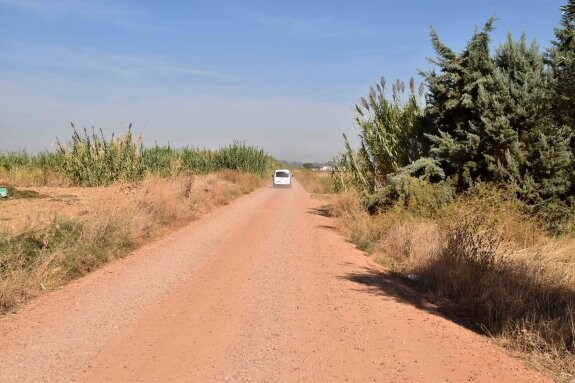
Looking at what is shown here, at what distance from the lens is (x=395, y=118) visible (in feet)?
52.2

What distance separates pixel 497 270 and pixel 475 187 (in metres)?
5.99

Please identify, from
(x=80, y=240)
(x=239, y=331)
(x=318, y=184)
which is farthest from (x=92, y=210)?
(x=318, y=184)

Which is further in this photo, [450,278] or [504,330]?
[450,278]

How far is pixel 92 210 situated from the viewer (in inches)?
480

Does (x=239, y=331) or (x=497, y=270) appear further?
(x=497, y=270)

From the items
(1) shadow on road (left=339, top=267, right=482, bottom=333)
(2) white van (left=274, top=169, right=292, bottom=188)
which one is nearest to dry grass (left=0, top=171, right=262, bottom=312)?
(1) shadow on road (left=339, top=267, right=482, bottom=333)

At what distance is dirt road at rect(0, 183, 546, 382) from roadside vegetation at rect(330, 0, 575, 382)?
0.94 metres

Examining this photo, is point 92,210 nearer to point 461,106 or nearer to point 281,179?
point 461,106

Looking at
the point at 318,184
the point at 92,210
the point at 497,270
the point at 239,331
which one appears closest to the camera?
the point at 239,331

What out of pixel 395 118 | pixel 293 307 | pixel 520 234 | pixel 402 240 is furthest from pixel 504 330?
pixel 395 118

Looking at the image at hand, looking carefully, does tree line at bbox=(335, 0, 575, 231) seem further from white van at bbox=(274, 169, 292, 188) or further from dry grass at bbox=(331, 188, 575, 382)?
white van at bbox=(274, 169, 292, 188)

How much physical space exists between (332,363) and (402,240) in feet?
20.4

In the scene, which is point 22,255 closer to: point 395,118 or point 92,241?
point 92,241

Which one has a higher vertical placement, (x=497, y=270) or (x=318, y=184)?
(x=318, y=184)
